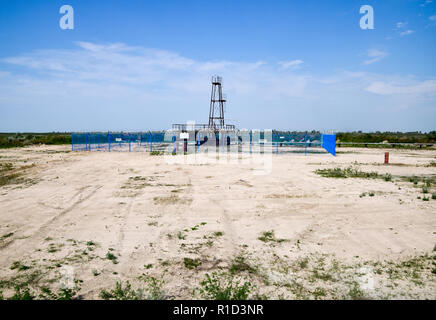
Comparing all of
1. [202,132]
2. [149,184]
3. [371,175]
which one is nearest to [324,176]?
[371,175]

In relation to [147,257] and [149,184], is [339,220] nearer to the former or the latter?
[147,257]

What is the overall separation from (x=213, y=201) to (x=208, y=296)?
6527 millimetres

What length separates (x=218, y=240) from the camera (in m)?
7.24

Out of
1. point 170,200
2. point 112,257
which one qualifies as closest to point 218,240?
point 112,257

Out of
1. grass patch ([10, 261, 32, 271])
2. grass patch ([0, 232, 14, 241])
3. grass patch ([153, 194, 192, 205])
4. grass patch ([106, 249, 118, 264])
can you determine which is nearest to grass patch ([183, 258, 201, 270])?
grass patch ([106, 249, 118, 264])

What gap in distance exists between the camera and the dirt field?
5.05 meters

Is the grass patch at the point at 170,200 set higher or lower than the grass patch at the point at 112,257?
higher

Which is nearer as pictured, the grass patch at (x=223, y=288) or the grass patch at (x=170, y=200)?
the grass patch at (x=223, y=288)

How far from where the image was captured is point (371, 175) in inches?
671

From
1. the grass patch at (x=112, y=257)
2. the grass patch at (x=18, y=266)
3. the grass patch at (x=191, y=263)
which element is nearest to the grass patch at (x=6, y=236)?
the grass patch at (x=18, y=266)

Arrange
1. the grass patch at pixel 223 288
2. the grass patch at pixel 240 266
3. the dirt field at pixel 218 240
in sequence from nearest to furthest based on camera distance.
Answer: the grass patch at pixel 223 288 < the dirt field at pixel 218 240 < the grass patch at pixel 240 266

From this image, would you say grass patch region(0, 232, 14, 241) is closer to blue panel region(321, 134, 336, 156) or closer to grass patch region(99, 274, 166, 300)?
grass patch region(99, 274, 166, 300)

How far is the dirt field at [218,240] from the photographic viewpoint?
5051mm

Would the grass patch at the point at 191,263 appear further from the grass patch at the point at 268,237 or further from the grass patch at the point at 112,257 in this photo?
the grass patch at the point at 268,237
